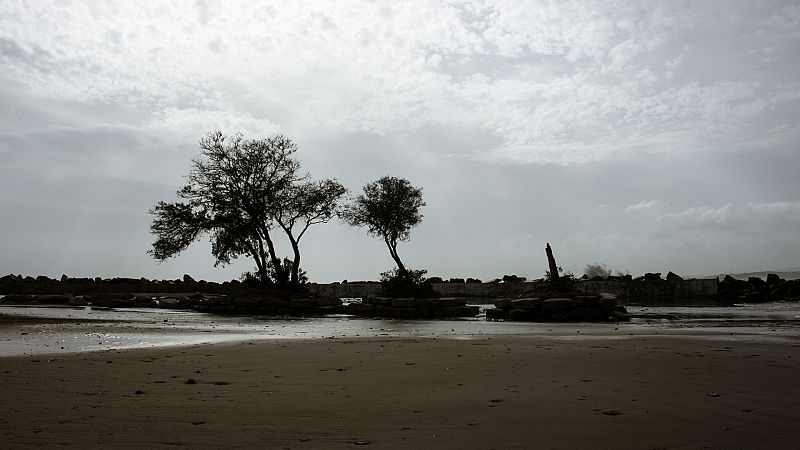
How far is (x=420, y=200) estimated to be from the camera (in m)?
34.0

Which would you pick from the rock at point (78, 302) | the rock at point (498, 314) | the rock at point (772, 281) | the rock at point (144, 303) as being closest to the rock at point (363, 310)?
the rock at point (498, 314)

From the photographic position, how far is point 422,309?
25.6m

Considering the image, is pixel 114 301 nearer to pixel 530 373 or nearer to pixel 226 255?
pixel 226 255

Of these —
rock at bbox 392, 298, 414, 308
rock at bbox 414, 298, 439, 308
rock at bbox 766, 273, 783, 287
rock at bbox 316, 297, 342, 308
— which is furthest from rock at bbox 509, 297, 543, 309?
rock at bbox 766, 273, 783, 287

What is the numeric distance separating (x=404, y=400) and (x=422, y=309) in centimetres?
2078

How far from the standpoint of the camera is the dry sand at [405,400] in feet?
12.2

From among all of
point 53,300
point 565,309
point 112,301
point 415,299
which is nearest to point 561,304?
point 565,309

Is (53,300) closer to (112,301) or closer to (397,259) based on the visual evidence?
(112,301)

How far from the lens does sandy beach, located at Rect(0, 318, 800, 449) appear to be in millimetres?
3705

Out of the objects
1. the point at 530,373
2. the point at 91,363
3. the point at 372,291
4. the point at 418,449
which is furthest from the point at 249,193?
the point at 418,449

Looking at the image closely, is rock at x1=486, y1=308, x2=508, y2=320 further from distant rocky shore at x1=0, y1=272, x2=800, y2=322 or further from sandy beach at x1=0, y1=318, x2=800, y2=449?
sandy beach at x1=0, y1=318, x2=800, y2=449

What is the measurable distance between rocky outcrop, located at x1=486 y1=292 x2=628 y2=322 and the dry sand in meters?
13.9

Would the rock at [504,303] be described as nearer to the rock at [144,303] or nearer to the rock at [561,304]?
the rock at [561,304]

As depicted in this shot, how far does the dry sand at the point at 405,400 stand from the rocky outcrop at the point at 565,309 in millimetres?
13902
